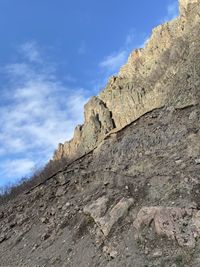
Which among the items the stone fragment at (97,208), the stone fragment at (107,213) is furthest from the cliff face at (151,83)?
the stone fragment at (107,213)

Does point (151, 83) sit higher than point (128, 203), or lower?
higher

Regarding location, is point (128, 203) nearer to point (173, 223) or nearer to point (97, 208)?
point (97, 208)

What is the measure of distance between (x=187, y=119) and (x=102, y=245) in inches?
214

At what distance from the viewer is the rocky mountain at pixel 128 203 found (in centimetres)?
1071

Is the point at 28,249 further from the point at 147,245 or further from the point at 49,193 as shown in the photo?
the point at 147,245

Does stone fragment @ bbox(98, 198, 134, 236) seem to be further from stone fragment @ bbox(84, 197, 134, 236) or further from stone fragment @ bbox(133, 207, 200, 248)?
stone fragment @ bbox(133, 207, 200, 248)

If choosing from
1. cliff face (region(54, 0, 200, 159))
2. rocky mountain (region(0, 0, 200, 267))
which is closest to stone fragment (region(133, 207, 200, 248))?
rocky mountain (region(0, 0, 200, 267))

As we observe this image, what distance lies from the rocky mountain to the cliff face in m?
0.17

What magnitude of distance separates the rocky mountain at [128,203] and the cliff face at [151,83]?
0.17m

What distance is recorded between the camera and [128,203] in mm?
12656

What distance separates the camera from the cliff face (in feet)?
62.2

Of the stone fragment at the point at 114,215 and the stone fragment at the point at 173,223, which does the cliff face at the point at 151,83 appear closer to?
the stone fragment at the point at 114,215

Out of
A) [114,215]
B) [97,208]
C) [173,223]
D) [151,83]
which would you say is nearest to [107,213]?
[114,215]

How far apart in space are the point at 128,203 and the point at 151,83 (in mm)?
20243
